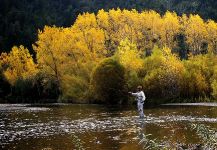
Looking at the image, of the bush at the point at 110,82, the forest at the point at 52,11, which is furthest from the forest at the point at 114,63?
the forest at the point at 52,11

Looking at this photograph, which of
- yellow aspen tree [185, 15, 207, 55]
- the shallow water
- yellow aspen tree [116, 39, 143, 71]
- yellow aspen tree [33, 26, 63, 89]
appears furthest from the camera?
yellow aspen tree [185, 15, 207, 55]

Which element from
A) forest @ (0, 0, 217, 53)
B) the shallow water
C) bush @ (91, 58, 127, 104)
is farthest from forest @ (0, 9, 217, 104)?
forest @ (0, 0, 217, 53)

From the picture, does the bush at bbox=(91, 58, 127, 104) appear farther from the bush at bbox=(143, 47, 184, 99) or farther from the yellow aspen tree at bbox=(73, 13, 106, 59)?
the yellow aspen tree at bbox=(73, 13, 106, 59)

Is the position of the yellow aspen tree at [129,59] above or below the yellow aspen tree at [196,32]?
below

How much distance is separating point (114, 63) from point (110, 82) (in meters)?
2.82

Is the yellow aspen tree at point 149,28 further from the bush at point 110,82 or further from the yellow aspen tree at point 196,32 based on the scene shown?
the bush at point 110,82

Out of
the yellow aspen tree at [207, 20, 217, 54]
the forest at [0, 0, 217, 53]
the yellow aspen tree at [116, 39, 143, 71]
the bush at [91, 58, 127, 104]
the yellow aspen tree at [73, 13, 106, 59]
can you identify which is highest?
the forest at [0, 0, 217, 53]

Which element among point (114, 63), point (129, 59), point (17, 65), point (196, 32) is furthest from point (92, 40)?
point (196, 32)

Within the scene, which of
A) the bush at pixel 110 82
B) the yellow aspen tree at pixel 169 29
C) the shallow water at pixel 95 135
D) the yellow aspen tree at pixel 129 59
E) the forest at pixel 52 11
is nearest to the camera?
the shallow water at pixel 95 135

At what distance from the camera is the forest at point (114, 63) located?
58594mm

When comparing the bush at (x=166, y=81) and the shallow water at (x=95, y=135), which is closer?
the shallow water at (x=95, y=135)

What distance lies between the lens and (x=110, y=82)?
59.9 m

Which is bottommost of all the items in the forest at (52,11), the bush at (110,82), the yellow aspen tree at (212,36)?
the bush at (110,82)

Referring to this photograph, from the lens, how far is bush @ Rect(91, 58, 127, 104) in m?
59.8
